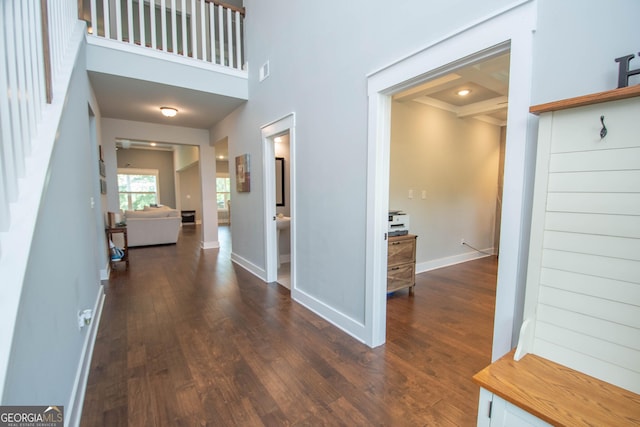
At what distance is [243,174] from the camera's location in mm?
4324

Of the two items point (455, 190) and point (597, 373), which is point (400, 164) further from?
point (597, 373)

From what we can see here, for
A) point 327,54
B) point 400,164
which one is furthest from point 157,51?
point 400,164

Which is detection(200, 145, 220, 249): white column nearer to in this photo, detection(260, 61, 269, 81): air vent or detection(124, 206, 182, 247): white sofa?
detection(124, 206, 182, 247): white sofa

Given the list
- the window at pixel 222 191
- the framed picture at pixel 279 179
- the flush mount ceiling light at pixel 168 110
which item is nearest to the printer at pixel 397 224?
the framed picture at pixel 279 179

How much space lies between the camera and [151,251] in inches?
232

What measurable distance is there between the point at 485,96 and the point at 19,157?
4.78 meters

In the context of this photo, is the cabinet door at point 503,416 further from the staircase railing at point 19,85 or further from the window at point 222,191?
the window at point 222,191

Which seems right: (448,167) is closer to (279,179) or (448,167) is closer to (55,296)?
(279,179)

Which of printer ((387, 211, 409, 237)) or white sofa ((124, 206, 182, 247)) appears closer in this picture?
printer ((387, 211, 409, 237))

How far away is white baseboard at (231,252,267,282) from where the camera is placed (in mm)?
3979

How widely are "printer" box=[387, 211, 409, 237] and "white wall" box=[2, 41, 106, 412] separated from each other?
9.21 feet

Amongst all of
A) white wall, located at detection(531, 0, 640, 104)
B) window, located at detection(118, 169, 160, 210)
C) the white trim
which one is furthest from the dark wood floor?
window, located at detection(118, 169, 160, 210)

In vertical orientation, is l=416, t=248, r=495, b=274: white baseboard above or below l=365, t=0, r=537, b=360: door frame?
below

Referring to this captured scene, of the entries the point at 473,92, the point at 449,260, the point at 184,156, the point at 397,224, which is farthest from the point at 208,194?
the point at 473,92
